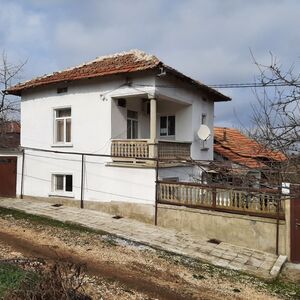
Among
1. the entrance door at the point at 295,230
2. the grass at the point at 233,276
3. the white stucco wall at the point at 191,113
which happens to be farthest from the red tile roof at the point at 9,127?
the entrance door at the point at 295,230

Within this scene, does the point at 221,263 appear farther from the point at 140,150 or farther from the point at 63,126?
the point at 63,126

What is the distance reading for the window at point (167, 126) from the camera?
1791cm

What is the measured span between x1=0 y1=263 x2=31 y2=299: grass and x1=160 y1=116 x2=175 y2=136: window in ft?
41.0

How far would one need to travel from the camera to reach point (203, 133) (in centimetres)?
1689

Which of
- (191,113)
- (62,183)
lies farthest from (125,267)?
(191,113)

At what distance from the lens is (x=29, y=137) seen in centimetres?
1739

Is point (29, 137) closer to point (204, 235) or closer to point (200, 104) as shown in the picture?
point (200, 104)

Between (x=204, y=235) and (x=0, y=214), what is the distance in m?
6.92

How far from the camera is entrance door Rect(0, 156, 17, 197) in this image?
688 inches

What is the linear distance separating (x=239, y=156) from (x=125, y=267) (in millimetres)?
13588

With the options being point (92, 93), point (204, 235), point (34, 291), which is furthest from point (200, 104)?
point (34, 291)

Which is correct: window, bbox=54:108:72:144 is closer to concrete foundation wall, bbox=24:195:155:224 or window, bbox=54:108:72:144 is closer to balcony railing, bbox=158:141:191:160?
concrete foundation wall, bbox=24:195:155:224

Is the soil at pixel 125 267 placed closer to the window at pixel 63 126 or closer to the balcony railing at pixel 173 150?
the balcony railing at pixel 173 150

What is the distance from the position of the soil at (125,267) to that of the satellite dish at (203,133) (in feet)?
24.5
